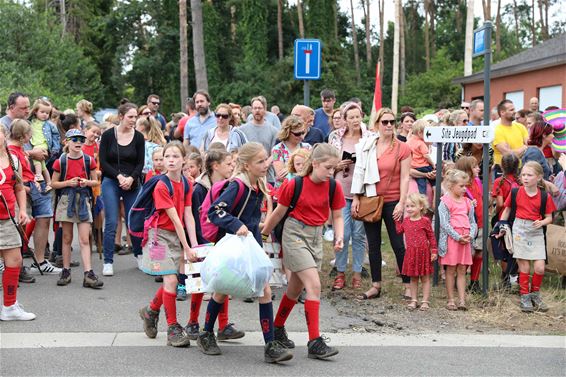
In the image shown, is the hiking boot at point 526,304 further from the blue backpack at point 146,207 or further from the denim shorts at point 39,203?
the denim shorts at point 39,203

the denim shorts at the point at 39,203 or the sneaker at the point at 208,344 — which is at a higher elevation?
the denim shorts at the point at 39,203

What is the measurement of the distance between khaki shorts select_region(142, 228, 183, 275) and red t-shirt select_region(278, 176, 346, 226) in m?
1.02

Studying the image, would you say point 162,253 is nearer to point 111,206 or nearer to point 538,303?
point 111,206

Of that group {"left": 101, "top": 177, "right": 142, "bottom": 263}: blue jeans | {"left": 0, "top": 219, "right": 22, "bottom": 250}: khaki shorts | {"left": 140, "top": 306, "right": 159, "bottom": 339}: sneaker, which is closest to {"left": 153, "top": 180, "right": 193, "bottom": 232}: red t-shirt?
{"left": 140, "top": 306, "right": 159, "bottom": 339}: sneaker

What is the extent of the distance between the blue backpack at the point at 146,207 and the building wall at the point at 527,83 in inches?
808

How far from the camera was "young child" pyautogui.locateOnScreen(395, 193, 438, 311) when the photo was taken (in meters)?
7.62

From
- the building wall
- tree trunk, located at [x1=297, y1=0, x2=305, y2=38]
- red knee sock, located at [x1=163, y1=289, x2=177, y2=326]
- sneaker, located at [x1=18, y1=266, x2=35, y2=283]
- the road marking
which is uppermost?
tree trunk, located at [x1=297, y1=0, x2=305, y2=38]

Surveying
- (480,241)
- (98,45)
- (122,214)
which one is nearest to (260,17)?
(98,45)

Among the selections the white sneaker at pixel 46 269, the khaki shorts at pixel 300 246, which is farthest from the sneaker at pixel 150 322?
the white sneaker at pixel 46 269

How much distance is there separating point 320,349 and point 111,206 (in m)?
4.28

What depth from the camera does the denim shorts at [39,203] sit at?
29.5 ft

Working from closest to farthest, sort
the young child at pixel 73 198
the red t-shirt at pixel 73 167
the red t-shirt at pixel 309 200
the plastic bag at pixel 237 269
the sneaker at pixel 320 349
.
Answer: the plastic bag at pixel 237 269, the sneaker at pixel 320 349, the red t-shirt at pixel 309 200, the young child at pixel 73 198, the red t-shirt at pixel 73 167

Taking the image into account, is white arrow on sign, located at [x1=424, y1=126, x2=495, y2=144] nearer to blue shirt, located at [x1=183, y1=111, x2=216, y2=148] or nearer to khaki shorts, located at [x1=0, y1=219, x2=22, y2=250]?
blue shirt, located at [x1=183, y1=111, x2=216, y2=148]

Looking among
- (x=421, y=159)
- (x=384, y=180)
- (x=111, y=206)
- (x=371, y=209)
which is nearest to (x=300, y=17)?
(x=421, y=159)
